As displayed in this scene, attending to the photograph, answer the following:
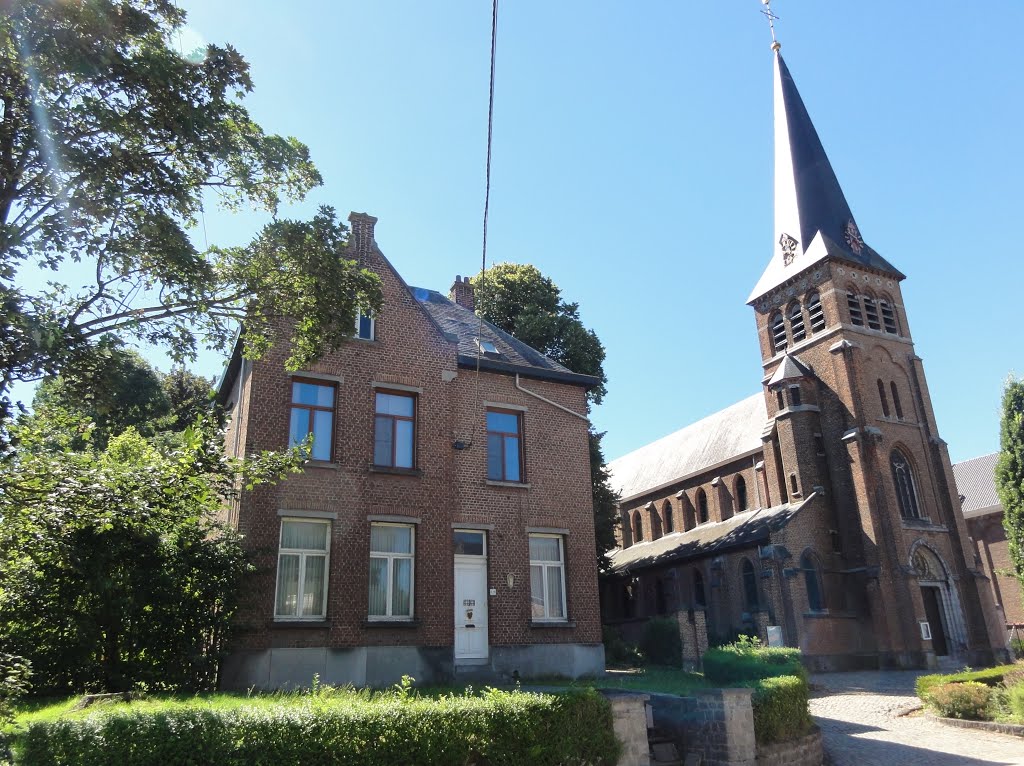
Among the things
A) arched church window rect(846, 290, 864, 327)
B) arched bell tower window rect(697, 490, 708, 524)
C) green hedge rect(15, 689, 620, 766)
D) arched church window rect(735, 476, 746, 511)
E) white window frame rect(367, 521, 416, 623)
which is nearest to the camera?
green hedge rect(15, 689, 620, 766)

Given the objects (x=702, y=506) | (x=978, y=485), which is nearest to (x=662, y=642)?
(x=702, y=506)

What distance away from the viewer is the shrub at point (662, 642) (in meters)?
25.5

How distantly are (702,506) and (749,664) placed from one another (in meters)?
25.4

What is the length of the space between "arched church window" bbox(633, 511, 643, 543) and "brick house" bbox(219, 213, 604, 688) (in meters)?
24.9

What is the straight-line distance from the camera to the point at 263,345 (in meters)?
10.9

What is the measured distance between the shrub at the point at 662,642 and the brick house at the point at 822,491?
307 cm

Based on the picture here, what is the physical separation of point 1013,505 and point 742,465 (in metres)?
12.0

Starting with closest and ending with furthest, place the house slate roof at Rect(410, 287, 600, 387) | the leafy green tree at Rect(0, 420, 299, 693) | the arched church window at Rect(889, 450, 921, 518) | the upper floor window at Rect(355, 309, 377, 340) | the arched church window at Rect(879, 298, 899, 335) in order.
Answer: the leafy green tree at Rect(0, 420, 299, 693), the upper floor window at Rect(355, 309, 377, 340), the house slate roof at Rect(410, 287, 600, 387), the arched church window at Rect(889, 450, 921, 518), the arched church window at Rect(879, 298, 899, 335)

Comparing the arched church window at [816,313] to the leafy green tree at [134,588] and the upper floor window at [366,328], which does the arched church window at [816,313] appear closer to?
the upper floor window at [366,328]

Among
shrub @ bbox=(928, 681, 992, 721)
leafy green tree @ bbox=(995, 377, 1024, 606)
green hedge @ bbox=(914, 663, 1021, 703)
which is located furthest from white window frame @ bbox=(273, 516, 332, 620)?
leafy green tree @ bbox=(995, 377, 1024, 606)

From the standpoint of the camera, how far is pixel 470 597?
16000 millimetres

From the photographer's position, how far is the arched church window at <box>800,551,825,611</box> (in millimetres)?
28031

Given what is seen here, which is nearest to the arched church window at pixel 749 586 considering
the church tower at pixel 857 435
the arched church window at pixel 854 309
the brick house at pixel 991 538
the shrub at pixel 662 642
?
the church tower at pixel 857 435

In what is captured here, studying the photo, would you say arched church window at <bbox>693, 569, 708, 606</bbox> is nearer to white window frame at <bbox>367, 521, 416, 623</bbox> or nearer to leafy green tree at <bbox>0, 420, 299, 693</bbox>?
white window frame at <bbox>367, 521, 416, 623</bbox>
